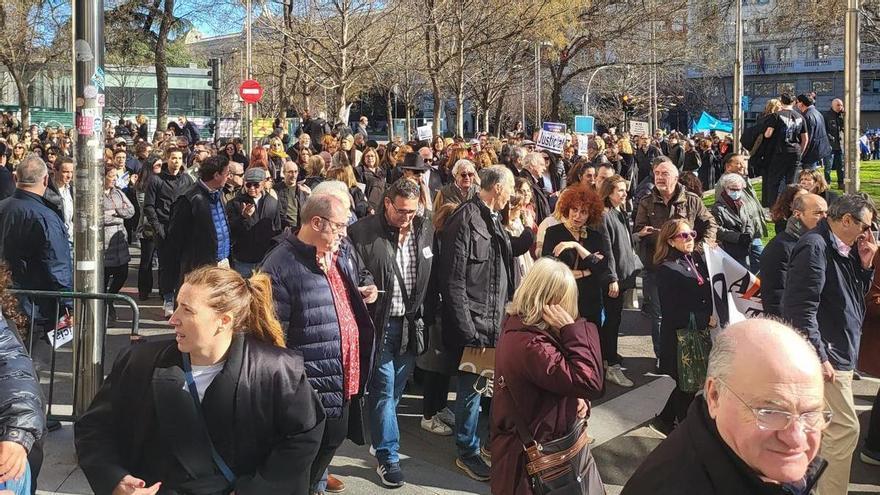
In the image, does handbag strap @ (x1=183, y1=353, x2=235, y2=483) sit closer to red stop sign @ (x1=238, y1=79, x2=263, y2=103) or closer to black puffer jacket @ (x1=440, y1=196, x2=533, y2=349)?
black puffer jacket @ (x1=440, y1=196, x2=533, y2=349)

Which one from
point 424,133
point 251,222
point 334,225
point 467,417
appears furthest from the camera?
point 424,133

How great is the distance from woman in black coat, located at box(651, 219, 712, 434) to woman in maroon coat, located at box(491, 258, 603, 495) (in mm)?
2279

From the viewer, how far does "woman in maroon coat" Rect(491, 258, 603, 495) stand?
4.39 meters

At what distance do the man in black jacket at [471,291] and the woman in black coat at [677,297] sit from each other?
3.95ft

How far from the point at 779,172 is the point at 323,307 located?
10011mm

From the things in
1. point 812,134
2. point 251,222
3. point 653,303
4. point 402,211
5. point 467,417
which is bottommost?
point 467,417

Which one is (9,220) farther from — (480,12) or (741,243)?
(480,12)

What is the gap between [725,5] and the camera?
83.5 ft

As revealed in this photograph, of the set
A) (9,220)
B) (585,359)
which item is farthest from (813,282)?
(9,220)

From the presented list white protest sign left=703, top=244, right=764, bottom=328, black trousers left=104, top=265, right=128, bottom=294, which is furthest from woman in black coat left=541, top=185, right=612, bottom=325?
black trousers left=104, top=265, right=128, bottom=294

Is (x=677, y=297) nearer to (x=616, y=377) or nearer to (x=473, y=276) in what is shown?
(x=473, y=276)

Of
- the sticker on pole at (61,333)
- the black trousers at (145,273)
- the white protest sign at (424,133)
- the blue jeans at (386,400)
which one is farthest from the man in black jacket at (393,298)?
the white protest sign at (424,133)

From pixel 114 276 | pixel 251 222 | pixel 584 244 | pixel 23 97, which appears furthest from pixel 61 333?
pixel 23 97

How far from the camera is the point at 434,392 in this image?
23.2ft
